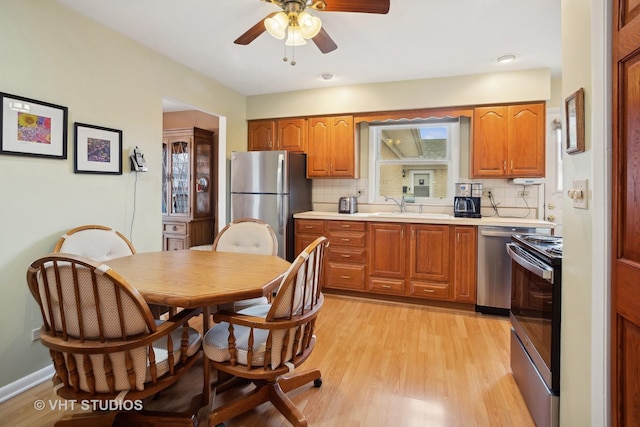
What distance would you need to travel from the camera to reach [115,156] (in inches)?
101

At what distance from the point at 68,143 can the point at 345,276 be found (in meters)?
2.72

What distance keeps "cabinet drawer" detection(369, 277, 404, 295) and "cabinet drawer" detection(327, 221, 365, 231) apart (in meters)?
0.57

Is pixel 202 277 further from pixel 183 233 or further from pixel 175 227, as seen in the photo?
pixel 175 227

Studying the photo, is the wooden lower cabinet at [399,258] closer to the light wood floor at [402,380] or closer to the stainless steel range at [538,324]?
the light wood floor at [402,380]

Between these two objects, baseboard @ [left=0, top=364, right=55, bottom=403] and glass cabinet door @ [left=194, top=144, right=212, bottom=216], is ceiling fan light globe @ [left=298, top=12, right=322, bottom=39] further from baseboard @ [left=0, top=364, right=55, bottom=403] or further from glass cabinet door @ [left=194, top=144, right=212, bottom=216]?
glass cabinet door @ [left=194, top=144, right=212, bottom=216]

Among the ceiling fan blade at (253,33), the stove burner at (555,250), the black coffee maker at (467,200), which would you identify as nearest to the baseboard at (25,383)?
the ceiling fan blade at (253,33)

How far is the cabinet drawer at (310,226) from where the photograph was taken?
373 centimetres

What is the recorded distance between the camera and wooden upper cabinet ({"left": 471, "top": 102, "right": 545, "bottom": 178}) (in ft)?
10.7

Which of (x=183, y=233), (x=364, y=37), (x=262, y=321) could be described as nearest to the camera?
(x=262, y=321)

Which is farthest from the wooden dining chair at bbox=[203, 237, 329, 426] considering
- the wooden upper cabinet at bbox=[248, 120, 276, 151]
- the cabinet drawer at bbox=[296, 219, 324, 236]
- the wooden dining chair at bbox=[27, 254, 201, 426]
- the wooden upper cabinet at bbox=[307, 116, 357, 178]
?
the wooden upper cabinet at bbox=[248, 120, 276, 151]

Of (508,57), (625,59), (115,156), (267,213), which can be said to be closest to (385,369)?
(625,59)

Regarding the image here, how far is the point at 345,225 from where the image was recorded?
3.63 meters

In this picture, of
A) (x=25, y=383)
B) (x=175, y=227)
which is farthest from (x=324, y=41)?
(x=175, y=227)

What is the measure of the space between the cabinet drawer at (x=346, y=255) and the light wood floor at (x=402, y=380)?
0.70 metres
